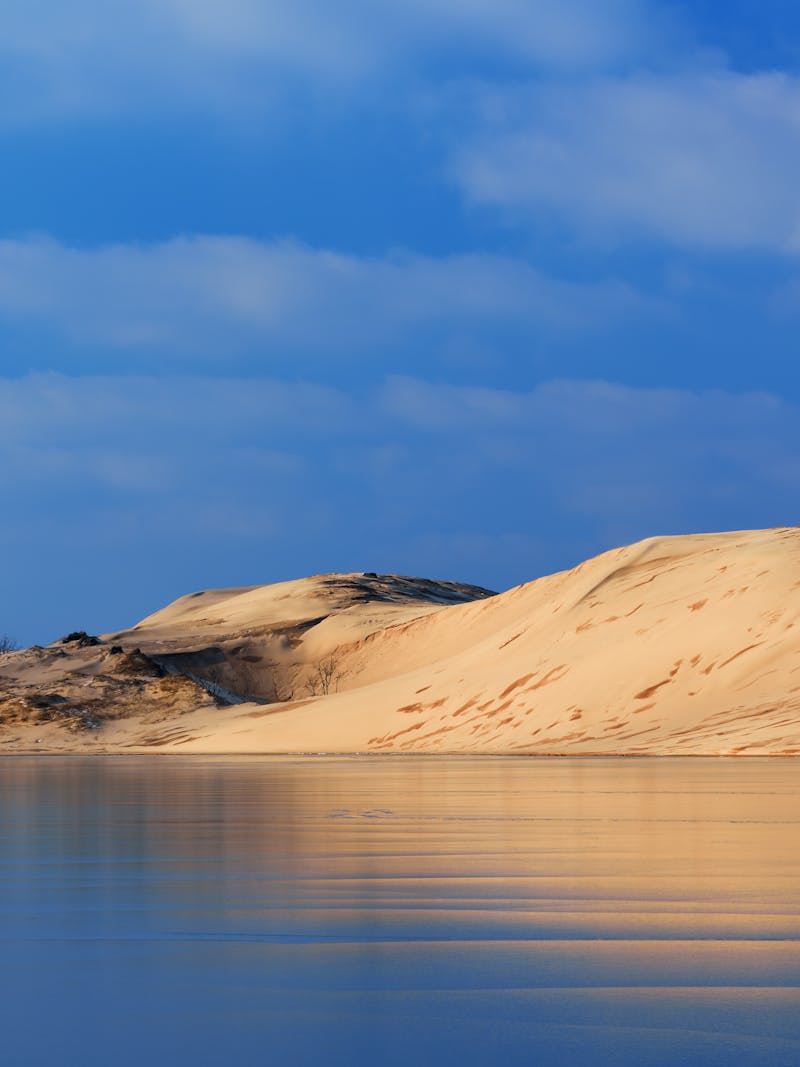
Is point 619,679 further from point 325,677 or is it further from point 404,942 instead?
point 404,942

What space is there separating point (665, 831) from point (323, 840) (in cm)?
190

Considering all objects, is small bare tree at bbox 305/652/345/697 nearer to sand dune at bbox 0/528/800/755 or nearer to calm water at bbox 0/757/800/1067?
sand dune at bbox 0/528/800/755

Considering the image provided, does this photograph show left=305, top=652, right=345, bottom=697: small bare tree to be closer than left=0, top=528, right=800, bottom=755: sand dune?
No

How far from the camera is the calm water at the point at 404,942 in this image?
10.1ft

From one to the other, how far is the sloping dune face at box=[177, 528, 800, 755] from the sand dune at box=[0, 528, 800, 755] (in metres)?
0.07

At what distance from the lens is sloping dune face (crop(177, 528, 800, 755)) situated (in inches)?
1265

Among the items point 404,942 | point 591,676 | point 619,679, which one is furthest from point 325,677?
point 404,942

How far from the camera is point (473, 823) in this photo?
30.5ft

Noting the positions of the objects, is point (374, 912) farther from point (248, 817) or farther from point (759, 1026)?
point (248, 817)

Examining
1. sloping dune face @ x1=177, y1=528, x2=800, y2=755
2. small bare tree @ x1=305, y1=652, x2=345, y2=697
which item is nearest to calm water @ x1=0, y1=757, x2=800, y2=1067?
sloping dune face @ x1=177, y1=528, x2=800, y2=755

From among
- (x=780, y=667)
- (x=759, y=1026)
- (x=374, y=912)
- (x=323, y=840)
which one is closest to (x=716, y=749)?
(x=780, y=667)

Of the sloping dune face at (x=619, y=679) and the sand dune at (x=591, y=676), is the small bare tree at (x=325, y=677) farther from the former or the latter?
the sloping dune face at (x=619, y=679)

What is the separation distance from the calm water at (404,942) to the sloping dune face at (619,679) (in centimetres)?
1923

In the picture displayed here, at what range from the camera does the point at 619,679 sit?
36.7 metres
